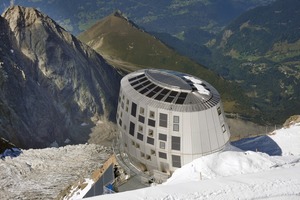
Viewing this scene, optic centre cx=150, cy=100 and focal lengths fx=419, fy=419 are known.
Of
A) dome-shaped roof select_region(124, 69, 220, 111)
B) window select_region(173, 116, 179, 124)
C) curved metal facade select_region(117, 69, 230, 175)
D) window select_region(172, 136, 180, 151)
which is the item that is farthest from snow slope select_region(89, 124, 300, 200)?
dome-shaped roof select_region(124, 69, 220, 111)

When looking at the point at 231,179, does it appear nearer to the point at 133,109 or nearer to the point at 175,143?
the point at 175,143

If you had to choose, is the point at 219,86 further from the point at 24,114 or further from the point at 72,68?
the point at 24,114

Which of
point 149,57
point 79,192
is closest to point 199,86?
point 79,192

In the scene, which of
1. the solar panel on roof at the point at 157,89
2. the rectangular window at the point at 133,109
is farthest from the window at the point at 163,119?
the rectangular window at the point at 133,109

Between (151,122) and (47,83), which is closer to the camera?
(151,122)

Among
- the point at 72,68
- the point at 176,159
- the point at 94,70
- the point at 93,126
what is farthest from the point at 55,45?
the point at 176,159

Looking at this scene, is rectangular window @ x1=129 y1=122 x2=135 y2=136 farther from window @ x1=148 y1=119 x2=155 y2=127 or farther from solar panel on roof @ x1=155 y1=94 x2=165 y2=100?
solar panel on roof @ x1=155 y1=94 x2=165 y2=100

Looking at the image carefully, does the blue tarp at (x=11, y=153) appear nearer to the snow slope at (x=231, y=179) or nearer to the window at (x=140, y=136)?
the window at (x=140, y=136)
